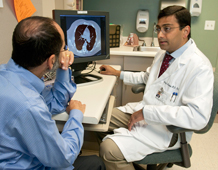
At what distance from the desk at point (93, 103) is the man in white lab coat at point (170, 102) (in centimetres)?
20

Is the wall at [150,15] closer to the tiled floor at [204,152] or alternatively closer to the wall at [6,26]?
the tiled floor at [204,152]

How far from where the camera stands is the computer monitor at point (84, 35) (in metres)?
→ 1.30

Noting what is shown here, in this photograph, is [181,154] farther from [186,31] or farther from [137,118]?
[186,31]

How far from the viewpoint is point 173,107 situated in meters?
1.13

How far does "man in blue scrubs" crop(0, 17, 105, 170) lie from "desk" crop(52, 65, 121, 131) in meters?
0.18

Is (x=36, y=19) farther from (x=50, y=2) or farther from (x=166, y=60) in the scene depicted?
(x=50, y=2)

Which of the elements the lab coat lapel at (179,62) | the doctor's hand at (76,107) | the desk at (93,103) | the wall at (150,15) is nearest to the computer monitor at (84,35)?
the desk at (93,103)

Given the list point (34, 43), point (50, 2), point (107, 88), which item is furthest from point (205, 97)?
point (50, 2)

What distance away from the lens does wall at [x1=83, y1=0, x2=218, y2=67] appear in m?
2.68

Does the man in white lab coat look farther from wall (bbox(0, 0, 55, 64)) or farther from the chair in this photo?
wall (bbox(0, 0, 55, 64))

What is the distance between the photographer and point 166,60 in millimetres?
1430

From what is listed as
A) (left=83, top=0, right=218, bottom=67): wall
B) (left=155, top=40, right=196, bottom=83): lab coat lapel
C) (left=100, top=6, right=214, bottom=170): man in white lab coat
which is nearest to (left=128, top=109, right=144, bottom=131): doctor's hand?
(left=100, top=6, right=214, bottom=170): man in white lab coat

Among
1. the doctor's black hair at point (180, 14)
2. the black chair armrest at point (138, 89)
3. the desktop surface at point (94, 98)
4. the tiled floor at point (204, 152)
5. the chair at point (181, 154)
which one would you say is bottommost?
the tiled floor at point (204, 152)

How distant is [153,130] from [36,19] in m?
0.90
